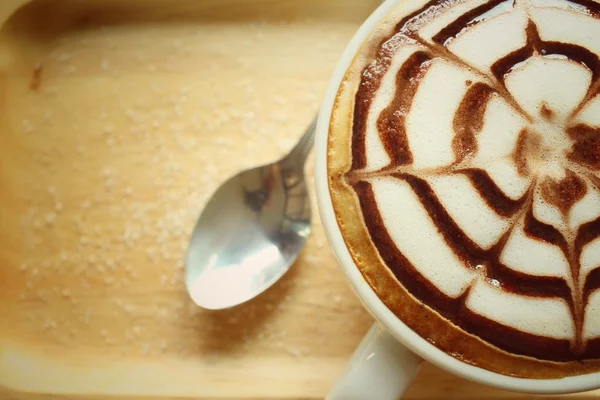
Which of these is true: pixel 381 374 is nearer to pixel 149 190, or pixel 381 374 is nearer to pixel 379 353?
pixel 379 353

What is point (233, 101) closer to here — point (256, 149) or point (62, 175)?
point (256, 149)

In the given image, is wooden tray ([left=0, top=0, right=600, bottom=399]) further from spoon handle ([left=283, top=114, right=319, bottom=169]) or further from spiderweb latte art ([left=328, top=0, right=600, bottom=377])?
spiderweb latte art ([left=328, top=0, right=600, bottom=377])

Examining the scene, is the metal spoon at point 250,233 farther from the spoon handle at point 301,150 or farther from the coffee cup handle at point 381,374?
the coffee cup handle at point 381,374

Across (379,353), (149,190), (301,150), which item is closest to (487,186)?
(379,353)

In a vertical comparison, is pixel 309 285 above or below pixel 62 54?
below

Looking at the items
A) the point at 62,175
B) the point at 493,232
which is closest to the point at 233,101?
the point at 62,175

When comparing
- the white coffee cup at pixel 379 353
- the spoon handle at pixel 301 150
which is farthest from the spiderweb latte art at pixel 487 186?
the spoon handle at pixel 301 150
